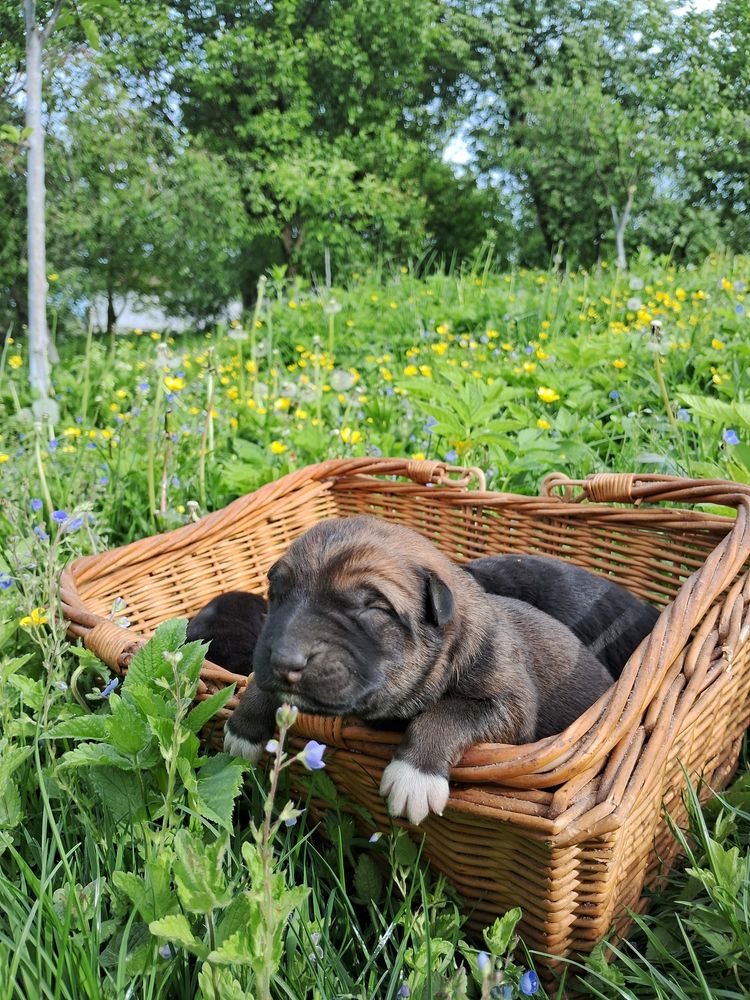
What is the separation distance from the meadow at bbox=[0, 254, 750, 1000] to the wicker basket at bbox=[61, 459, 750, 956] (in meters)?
0.09

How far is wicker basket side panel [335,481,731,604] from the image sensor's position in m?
3.14

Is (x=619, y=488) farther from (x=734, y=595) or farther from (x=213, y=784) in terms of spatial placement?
(x=213, y=784)

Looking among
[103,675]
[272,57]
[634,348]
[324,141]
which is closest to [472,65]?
[324,141]

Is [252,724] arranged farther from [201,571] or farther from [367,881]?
[201,571]

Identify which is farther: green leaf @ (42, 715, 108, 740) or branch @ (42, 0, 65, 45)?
branch @ (42, 0, 65, 45)

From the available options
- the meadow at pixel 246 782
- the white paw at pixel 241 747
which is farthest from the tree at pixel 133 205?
the white paw at pixel 241 747

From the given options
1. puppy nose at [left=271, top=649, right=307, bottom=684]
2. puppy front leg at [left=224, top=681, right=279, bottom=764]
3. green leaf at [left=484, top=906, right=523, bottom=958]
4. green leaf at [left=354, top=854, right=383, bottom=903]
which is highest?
puppy nose at [left=271, top=649, right=307, bottom=684]

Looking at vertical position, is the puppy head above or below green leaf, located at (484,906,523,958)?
above

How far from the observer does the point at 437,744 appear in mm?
1826

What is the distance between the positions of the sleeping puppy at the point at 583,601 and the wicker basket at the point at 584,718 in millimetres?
303

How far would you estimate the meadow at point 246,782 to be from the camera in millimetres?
1574

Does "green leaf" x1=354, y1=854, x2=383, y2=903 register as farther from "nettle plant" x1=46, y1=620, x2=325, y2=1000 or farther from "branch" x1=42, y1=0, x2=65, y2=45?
"branch" x1=42, y1=0, x2=65, y2=45

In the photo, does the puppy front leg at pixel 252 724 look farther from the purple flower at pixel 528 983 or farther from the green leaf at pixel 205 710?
the purple flower at pixel 528 983

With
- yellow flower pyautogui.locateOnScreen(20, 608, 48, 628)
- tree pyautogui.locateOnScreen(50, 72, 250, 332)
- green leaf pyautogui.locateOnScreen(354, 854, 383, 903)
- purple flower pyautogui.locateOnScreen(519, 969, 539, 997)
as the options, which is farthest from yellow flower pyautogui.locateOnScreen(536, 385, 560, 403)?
tree pyautogui.locateOnScreen(50, 72, 250, 332)
